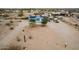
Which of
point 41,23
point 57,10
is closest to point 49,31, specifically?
point 41,23

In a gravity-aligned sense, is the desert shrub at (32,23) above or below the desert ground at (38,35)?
above

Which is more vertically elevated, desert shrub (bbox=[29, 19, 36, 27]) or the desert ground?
desert shrub (bbox=[29, 19, 36, 27])

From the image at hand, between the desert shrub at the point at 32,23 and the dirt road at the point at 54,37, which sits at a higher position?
the desert shrub at the point at 32,23

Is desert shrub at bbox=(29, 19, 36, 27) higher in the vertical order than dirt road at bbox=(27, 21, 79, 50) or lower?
higher
